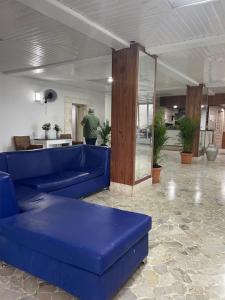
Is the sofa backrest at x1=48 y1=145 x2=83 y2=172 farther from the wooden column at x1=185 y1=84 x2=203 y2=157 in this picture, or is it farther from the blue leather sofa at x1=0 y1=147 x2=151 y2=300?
the wooden column at x1=185 y1=84 x2=203 y2=157

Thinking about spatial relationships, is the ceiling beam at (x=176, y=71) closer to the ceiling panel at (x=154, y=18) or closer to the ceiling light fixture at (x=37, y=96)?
the ceiling panel at (x=154, y=18)

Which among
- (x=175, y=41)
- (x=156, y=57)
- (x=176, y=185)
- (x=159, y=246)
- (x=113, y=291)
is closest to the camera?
(x=113, y=291)

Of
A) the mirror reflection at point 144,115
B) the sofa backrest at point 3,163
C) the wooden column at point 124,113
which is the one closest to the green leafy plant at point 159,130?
→ the mirror reflection at point 144,115

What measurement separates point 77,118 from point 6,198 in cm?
779

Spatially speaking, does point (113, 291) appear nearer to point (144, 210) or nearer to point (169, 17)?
point (144, 210)

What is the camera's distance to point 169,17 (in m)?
2.81

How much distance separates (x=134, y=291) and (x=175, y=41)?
3338 millimetres

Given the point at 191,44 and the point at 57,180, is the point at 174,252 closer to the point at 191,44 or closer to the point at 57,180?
the point at 57,180

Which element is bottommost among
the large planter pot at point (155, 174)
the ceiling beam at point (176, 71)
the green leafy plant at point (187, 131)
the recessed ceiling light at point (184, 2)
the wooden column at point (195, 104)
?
the large planter pot at point (155, 174)

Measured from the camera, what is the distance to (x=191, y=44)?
3574 mm

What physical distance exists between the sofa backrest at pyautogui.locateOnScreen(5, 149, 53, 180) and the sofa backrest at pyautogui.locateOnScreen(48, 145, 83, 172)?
11 cm

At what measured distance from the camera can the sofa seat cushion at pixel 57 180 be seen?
3.02 m

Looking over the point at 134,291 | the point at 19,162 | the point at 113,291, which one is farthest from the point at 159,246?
the point at 19,162

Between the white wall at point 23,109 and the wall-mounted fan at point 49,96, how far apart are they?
0.50 feet
